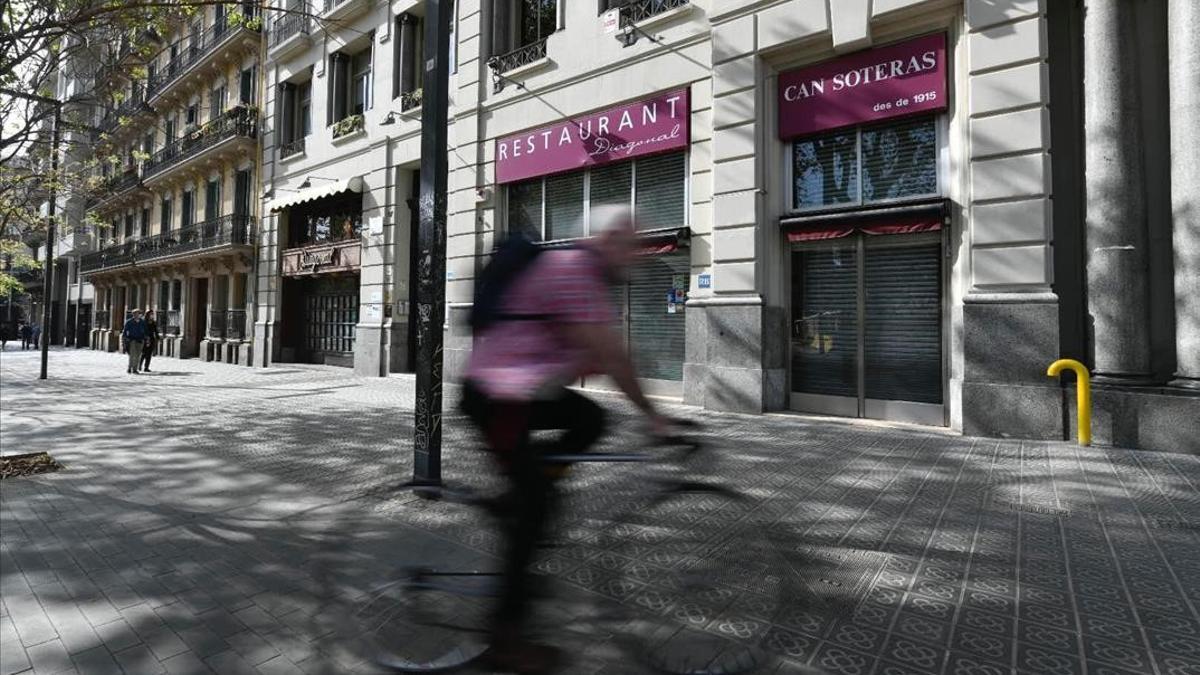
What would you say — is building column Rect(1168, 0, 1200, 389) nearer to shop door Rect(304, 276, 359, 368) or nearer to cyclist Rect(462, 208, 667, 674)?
cyclist Rect(462, 208, 667, 674)

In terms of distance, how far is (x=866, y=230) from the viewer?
8.85m

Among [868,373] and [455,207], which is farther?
[455,207]

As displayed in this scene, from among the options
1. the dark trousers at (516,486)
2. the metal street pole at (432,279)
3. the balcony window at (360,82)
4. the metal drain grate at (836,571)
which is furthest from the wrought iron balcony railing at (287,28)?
the metal drain grate at (836,571)

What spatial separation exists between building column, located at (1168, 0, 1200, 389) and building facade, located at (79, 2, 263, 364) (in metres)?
21.3

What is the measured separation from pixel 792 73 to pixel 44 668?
10716mm

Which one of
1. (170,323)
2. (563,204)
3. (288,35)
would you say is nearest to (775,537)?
(563,204)

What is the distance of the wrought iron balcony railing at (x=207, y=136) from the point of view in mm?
22047

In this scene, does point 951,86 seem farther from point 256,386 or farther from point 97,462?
point 256,386

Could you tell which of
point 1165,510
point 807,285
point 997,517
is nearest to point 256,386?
point 807,285

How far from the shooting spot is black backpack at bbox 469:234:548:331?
2.47 m

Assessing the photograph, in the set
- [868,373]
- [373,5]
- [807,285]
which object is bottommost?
[868,373]

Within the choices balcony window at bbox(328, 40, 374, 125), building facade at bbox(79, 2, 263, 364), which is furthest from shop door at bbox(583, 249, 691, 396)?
building facade at bbox(79, 2, 263, 364)

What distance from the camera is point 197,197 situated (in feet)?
85.8

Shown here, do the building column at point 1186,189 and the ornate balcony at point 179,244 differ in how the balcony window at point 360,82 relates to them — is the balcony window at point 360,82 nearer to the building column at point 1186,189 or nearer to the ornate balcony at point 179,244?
the ornate balcony at point 179,244
